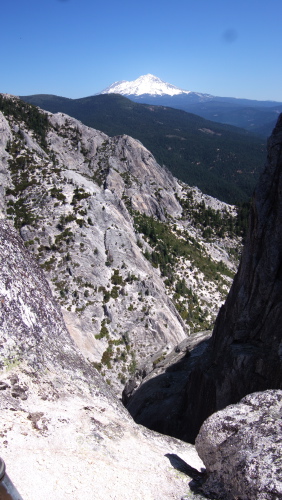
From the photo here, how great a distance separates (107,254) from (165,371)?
1858 cm

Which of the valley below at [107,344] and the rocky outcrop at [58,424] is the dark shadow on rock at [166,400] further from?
the rocky outcrop at [58,424]

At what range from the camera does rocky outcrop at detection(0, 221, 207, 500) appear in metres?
10.4

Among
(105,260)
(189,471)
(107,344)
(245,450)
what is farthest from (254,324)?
(105,260)

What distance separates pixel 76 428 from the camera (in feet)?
42.0

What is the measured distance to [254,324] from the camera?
20734mm

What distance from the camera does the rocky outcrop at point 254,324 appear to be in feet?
61.6

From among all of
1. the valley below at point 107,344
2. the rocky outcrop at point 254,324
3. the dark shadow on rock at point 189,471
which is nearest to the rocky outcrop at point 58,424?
the valley below at point 107,344

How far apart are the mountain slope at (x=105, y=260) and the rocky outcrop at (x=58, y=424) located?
1833 cm

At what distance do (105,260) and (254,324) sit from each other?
91.7 ft

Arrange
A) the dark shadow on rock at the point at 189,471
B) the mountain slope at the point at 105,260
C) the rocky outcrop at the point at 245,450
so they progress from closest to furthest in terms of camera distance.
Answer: the rocky outcrop at the point at 245,450
the dark shadow on rock at the point at 189,471
the mountain slope at the point at 105,260

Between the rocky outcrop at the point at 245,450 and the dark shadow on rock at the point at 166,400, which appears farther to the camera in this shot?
the dark shadow on rock at the point at 166,400

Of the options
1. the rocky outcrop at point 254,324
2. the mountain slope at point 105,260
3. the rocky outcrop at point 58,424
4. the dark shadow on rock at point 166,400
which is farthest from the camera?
the mountain slope at point 105,260

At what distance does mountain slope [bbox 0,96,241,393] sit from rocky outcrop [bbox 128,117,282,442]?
15055mm

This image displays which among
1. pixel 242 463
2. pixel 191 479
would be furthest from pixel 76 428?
pixel 242 463
